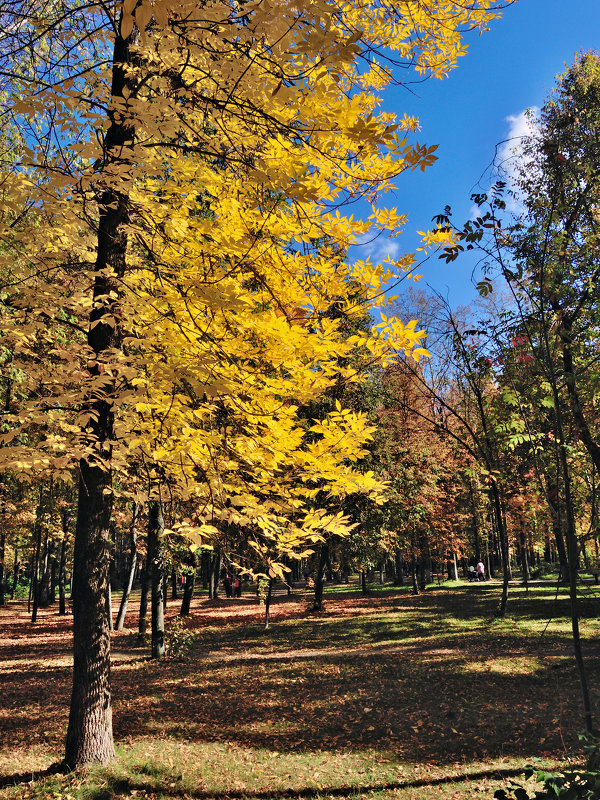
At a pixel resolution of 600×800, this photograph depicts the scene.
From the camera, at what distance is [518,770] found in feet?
19.1

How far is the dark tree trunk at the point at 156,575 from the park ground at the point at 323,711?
0.62 metres

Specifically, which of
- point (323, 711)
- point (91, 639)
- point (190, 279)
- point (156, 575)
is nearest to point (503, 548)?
point (323, 711)

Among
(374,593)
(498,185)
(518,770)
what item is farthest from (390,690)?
(374,593)

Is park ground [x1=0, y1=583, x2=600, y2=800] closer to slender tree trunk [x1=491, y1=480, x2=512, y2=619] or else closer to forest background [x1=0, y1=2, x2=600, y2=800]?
slender tree trunk [x1=491, y1=480, x2=512, y2=619]

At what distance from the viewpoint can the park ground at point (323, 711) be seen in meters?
5.64

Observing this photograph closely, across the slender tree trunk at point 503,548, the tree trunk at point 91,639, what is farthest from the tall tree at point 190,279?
the slender tree trunk at point 503,548

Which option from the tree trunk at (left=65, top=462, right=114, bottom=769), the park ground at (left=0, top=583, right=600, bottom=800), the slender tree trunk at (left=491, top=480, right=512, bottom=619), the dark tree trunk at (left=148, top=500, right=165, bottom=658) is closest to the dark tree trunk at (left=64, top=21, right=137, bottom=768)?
the tree trunk at (left=65, top=462, right=114, bottom=769)

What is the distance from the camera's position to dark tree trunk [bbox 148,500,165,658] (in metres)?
11.5

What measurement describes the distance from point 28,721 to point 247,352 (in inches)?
319

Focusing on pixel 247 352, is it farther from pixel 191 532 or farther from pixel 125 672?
pixel 125 672

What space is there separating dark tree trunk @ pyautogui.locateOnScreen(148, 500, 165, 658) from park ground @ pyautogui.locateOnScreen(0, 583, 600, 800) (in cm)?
62

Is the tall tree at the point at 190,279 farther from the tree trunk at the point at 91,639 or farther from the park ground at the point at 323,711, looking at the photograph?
the park ground at the point at 323,711

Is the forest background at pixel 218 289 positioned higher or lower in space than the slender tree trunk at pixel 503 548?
higher

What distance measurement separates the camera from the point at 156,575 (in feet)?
40.7
